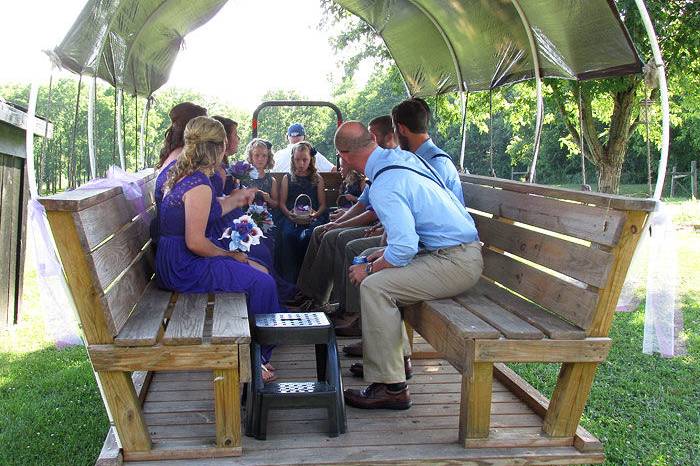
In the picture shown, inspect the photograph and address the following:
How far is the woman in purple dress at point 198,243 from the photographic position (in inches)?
164

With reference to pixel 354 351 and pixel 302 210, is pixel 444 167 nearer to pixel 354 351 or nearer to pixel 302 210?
pixel 354 351

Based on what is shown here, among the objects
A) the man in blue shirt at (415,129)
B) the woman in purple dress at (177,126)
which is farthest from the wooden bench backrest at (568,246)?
the woman in purple dress at (177,126)

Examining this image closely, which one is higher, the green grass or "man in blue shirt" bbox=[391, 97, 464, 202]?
"man in blue shirt" bbox=[391, 97, 464, 202]

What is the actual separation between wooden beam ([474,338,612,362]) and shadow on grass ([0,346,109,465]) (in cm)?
227

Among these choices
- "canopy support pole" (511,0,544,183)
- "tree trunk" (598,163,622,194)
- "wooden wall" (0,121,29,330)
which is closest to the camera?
"canopy support pole" (511,0,544,183)

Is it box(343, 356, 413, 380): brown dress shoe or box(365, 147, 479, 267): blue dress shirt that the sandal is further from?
box(365, 147, 479, 267): blue dress shirt

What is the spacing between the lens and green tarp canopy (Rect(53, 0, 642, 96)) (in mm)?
4559

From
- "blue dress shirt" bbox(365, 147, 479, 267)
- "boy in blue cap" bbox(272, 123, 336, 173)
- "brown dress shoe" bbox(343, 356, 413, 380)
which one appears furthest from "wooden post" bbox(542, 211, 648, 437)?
"boy in blue cap" bbox(272, 123, 336, 173)

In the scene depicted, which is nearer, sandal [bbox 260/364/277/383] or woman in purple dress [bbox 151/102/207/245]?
sandal [bbox 260/364/277/383]

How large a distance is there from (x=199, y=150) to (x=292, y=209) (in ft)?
9.73

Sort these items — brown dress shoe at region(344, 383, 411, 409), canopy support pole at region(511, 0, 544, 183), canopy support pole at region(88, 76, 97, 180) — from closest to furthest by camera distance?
brown dress shoe at region(344, 383, 411, 409) < canopy support pole at region(88, 76, 97, 180) < canopy support pole at region(511, 0, 544, 183)

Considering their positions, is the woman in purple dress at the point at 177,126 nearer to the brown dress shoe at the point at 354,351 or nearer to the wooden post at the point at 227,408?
Result: the brown dress shoe at the point at 354,351

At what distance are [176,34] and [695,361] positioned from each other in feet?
18.5

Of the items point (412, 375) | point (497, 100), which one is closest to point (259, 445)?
point (412, 375)
